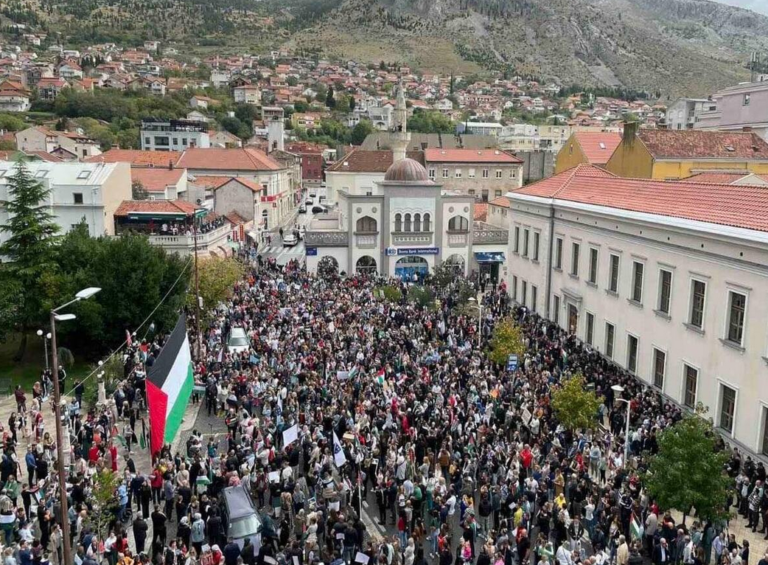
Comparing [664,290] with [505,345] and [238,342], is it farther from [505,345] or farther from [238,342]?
[238,342]

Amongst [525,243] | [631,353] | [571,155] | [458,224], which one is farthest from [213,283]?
[571,155]

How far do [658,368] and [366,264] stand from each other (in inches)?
1088

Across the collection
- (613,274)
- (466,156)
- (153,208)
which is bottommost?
(613,274)

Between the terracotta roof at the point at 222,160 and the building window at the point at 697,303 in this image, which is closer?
the building window at the point at 697,303

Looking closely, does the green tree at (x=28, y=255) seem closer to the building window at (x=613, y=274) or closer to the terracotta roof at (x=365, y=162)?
the building window at (x=613, y=274)

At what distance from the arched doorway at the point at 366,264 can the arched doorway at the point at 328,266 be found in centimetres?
156

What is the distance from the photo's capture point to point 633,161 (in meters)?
41.0

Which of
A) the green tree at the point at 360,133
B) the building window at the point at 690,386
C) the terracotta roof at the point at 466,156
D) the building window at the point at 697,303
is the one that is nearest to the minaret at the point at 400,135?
the terracotta roof at the point at 466,156

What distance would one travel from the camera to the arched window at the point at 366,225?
50031 millimetres

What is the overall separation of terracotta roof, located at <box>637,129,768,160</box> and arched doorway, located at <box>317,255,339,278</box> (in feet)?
71.1

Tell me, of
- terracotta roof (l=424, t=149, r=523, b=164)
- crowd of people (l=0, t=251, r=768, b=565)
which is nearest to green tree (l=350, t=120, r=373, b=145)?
terracotta roof (l=424, t=149, r=523, b=164)

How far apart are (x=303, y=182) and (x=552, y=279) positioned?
93249mm

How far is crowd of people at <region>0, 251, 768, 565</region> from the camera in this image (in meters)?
14.4

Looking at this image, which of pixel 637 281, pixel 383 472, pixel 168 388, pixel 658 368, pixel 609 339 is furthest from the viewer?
pixel 609 339
